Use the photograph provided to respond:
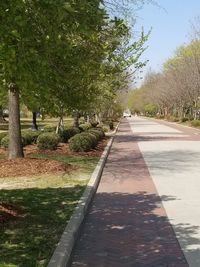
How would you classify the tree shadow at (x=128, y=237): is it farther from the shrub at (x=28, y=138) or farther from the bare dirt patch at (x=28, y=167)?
the shrub at (x=28, y=138)

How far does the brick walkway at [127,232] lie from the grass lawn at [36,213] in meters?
0.42

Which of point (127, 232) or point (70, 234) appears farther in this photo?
point (127, 232)

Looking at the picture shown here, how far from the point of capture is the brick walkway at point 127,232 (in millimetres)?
6531

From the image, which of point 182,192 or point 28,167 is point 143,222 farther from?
point 28,167

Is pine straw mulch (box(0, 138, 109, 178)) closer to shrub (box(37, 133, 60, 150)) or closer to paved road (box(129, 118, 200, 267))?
paved road (box(129, 118, 200, 267))

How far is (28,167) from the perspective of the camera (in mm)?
14883

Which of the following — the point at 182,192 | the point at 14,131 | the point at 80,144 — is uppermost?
Result: the point at 14,131

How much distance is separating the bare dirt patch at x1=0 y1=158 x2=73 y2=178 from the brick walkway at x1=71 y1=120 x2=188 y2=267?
2119 millimetres

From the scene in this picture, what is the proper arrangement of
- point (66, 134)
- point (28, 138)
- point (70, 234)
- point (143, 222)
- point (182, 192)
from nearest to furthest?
point (70, 234) → point (143, 222) → point (182, 192) → point (28, 138) → point (66, 134)

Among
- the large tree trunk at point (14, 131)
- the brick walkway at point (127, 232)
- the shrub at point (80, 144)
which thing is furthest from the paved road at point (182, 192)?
the large tree trunk at point (14, 131)

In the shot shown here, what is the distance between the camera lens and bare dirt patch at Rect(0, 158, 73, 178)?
46.4 ft

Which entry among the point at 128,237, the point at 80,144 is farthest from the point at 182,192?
the point at 80,144

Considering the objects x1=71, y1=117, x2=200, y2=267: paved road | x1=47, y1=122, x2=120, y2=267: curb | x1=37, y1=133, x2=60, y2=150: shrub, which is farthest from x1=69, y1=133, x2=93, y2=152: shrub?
x1=47, y1=122, x2=120, y2=267: curb

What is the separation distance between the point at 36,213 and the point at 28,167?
6.15m
